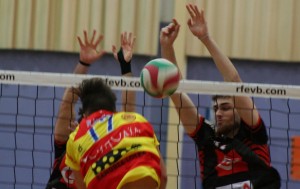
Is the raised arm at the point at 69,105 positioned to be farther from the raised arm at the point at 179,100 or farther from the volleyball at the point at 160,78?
the volleyball at the point at 160,78

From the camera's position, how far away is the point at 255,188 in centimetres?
529

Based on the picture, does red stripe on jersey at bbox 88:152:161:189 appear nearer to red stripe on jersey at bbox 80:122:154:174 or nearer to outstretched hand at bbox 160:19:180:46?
red stripe on jersey at bbox 80:122:154:174

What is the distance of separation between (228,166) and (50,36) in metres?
4.87

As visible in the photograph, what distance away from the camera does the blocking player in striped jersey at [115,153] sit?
14.4 feet

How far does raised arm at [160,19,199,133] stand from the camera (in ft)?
18.4

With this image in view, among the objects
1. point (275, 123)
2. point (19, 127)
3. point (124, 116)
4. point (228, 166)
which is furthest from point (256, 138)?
point (19, 127)

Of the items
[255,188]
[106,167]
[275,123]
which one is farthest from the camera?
[275,123]

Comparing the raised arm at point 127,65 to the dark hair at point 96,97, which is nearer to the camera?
the dark hair at point 96,97

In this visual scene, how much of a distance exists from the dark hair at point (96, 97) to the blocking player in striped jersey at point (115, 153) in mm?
41

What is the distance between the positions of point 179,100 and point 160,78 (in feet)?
2.71

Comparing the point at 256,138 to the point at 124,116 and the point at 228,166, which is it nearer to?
the point at 228,166

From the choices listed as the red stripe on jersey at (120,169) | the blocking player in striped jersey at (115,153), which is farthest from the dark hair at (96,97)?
the red stripe on jersey at (120,169)

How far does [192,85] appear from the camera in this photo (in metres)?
5.80

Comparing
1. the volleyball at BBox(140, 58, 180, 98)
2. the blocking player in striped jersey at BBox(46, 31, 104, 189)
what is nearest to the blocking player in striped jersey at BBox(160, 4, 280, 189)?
the volleyball at BBox(140, 58, 180, 98)
